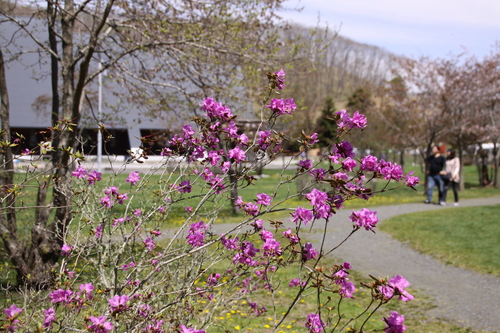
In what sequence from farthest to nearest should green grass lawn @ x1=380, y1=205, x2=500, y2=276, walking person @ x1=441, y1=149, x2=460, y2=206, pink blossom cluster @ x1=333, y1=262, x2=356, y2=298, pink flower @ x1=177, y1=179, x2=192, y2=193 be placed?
walking person @ x1=441, y1=149, x2=460, y2=206, green grass lawn @ x1=380, y1=205, x2=500, y2=276, pink flower @ x1=177, y1=179, x2=192, y2=193, pink blossom cluster @ x1=333, y1=262, x2=356, y2=298

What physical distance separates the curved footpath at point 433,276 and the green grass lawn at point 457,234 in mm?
277

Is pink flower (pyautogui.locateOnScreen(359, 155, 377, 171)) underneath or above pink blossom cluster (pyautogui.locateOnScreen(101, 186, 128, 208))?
above

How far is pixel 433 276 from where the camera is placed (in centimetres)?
651

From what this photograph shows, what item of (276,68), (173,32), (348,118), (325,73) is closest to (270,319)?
(348,118)

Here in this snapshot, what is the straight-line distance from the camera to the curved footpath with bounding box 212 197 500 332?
4922 millimetres

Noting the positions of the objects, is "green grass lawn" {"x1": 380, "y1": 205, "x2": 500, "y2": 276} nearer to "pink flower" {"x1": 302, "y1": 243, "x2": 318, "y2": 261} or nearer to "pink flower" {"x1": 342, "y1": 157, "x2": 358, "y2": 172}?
"pink flower" {"x1": 302, "y1": 243, "x2": 318, "y2": 261}

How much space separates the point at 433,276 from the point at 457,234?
317 cm

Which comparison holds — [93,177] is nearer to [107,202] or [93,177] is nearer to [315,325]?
[107,202]

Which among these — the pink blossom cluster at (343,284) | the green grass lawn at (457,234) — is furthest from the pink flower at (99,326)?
the green grass lawn at (457,234)

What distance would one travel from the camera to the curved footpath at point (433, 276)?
194 inches

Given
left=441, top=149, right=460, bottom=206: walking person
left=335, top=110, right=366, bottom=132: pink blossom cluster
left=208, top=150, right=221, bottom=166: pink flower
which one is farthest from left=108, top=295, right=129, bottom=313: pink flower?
left=441, top=149, right=460, bottom=206: walking person

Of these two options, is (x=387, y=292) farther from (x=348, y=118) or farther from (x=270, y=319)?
(x=270, y=319)

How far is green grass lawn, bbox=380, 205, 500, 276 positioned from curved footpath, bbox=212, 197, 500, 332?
28 cm

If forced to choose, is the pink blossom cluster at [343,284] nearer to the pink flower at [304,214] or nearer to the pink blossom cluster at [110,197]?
the pink flower at [304,214]
